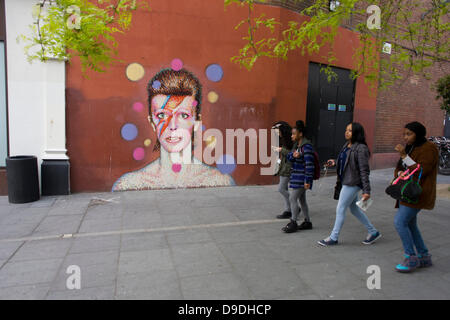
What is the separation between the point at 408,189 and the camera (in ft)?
11.7

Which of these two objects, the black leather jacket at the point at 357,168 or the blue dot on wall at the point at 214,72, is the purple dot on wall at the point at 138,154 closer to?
the blue dot on wall at the point at 214,72

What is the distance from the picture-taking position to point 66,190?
25.3 feet

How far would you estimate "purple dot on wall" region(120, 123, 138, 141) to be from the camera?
8.10 m

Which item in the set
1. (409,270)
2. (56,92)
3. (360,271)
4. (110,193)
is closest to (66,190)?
(110,193)

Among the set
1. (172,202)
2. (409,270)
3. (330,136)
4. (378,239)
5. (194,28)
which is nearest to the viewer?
(409,270)

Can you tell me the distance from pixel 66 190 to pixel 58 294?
487cm

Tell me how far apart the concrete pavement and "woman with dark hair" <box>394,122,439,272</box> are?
34 cm

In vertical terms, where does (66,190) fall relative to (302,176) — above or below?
below

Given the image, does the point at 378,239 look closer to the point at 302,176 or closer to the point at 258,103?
the point at 302,176

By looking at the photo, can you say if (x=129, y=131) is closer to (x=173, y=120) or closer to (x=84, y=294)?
(x=173, y=120)

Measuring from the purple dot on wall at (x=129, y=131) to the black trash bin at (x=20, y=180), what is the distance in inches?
82.7

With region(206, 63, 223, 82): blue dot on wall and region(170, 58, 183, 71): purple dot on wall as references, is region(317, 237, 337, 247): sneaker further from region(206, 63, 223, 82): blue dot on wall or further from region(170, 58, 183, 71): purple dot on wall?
region(170, 58, 183, 71): purple dot on wall

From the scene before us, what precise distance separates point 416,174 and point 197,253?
2839 mm

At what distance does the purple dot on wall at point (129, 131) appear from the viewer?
810 centimetres
